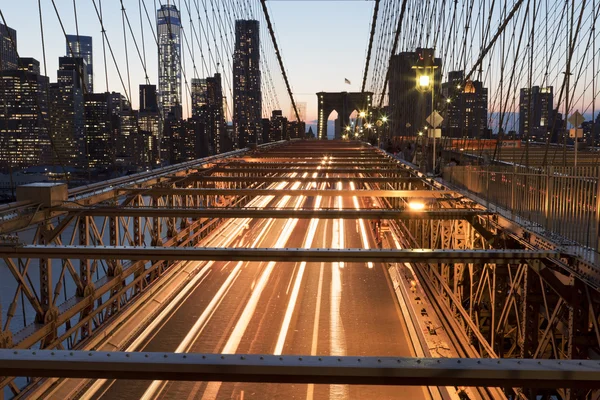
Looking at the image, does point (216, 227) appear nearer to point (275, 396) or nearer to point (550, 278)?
point (275, 396)

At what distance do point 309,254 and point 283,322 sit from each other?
1028 centimetres

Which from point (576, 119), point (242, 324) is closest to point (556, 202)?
point (576, 119)

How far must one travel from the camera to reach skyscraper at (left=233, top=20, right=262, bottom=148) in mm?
68312

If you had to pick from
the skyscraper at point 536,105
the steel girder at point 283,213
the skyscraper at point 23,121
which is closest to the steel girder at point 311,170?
the skyscraper at point 536,105

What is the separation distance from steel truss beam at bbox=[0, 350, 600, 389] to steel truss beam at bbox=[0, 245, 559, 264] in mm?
3942

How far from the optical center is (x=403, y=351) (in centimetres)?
1447

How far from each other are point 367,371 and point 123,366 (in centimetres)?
134

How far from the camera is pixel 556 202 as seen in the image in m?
8.23

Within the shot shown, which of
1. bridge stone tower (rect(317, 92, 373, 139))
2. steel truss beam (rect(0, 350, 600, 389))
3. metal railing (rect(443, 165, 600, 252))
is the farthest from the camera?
bridge stone tower (rect(317, 92, 373, 139))

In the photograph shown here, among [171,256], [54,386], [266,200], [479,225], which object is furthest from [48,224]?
[266,200]

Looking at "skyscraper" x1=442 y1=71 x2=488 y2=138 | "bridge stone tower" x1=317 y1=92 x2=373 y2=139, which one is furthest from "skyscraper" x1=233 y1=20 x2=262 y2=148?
"skyscraper" x1=442 y1=71 x2=488 y2=138

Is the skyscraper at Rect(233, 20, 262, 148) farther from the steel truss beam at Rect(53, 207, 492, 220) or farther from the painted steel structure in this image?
the steel truss beam at Rect(53, 207, 492, 220)

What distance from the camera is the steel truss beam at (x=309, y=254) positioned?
281 inches

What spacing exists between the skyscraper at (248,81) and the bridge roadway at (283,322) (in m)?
35.0
